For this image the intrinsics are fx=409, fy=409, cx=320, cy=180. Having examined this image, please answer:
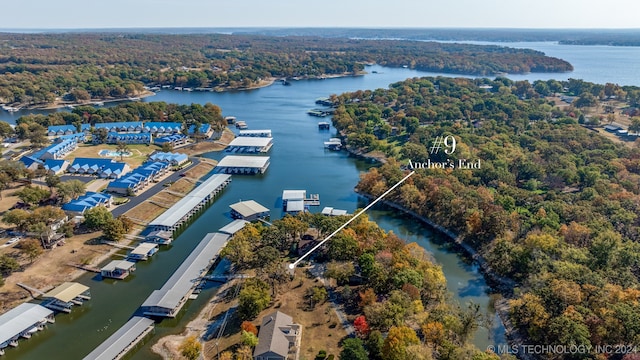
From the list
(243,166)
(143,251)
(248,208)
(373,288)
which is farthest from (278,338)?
(243,166)

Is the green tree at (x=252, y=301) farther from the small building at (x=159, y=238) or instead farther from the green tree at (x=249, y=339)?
the small building at (x=159, y=238)

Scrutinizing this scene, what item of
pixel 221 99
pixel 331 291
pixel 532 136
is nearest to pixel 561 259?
pixel 331 291

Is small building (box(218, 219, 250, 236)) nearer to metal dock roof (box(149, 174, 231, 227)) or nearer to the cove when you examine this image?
the cove

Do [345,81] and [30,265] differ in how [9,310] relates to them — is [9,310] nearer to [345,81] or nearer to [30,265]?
[30,265]

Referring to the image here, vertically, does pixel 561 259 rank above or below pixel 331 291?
above

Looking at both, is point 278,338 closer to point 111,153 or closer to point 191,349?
point 191,349

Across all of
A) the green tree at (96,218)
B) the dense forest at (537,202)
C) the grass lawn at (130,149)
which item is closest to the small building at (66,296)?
the green tree at (96,218)

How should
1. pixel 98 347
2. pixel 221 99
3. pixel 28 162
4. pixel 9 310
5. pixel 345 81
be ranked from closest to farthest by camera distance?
pixel 98 347 → pixel 9 310 → pixel 28 162 → pixel 221 99 → pixel 345 81

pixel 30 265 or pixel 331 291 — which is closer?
pixel 331 291
